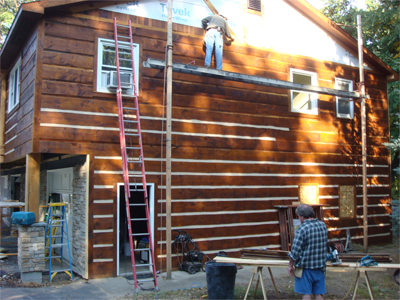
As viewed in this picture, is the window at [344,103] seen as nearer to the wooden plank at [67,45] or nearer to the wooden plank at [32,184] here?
the wooden plank at [67,45]

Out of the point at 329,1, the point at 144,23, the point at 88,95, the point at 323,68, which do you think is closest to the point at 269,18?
the point at 323,68

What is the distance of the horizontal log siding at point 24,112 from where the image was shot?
29.3 ft

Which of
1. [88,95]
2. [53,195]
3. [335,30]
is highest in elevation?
[335,30]

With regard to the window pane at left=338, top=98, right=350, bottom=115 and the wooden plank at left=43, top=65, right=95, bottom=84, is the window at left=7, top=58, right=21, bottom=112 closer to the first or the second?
the wooden plank at left=43, top=65, right=95, bottom=84

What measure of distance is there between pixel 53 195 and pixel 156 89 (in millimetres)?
4891

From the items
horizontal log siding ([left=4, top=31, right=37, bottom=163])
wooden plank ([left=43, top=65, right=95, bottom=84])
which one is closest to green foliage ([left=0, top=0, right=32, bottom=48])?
horizontal log siding ([left=4, top=31, right=37, bottom=163])

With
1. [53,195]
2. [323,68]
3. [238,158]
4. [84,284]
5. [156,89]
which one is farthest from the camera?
[323,68]

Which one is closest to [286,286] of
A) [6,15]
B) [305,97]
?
[305,97]

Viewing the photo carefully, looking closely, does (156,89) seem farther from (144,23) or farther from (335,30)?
(335,30)

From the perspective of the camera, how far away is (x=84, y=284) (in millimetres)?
8250

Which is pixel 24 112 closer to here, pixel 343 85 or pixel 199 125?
pixel 199 125

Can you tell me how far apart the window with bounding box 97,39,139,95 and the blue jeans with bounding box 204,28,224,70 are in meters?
1.80

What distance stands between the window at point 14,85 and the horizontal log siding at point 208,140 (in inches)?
126

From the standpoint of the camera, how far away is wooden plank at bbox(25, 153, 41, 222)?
336 inches
